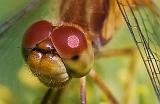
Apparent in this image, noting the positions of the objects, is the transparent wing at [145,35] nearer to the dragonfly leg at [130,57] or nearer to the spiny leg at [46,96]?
the dragonfly leg at [130,57]

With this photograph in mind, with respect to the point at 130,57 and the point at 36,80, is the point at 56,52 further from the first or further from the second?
the point at 130,57

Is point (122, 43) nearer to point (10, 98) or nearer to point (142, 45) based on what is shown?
point (142, 45)

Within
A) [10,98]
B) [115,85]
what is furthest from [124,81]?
[10,98]

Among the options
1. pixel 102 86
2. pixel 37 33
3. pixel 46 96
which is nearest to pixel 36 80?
pixel 46 96

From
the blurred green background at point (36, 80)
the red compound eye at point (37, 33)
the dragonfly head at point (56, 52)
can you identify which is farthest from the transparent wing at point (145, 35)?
the red compound eye at point (37, 33)

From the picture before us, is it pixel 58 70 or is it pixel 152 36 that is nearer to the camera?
pixel 58 70
